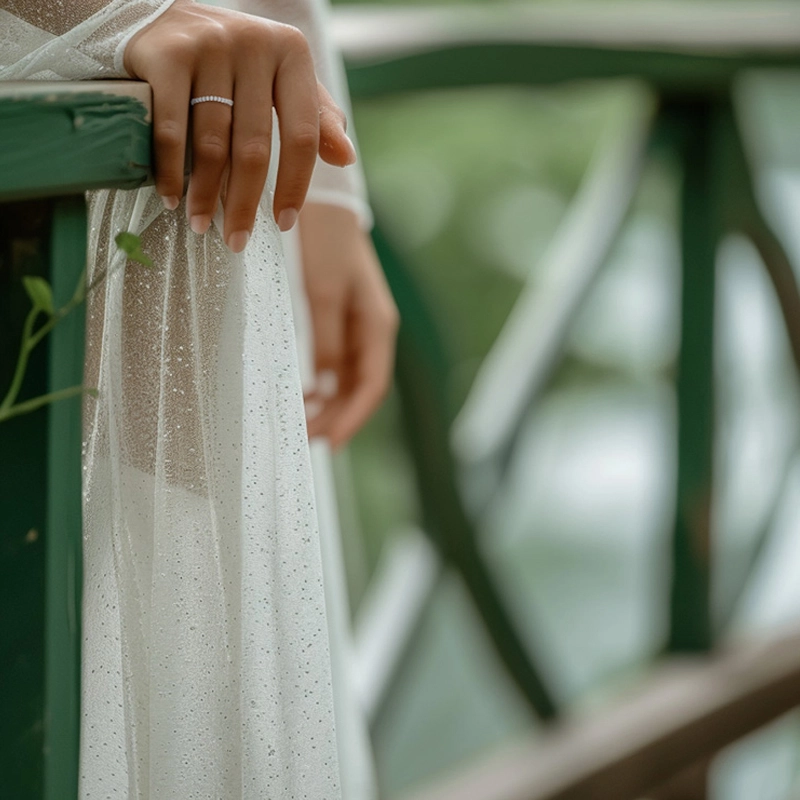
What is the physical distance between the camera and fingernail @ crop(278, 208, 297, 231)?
1.37 feet

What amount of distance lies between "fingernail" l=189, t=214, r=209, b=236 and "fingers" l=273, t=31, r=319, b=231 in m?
0.03

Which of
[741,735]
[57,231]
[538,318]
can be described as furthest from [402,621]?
[57,231]

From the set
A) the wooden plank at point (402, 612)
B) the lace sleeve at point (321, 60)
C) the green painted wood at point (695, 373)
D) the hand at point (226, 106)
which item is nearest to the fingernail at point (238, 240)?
the hand at point (226, 106)

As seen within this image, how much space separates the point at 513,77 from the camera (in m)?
1.09

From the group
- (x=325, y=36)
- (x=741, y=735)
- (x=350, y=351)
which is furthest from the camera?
(x=741, y=735)

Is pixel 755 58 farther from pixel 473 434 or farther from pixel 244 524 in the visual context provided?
pixel 244 524

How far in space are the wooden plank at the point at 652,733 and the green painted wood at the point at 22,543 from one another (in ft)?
2.75

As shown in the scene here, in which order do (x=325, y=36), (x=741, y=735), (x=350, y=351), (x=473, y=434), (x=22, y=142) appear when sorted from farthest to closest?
1. (x=741, y=735)
2. (x=473, y=434)
3. (x=350, y=351)
4. (x=325, y=36)
5. (x=22, y=142)

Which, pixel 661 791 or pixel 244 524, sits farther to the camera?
pixel 661 791

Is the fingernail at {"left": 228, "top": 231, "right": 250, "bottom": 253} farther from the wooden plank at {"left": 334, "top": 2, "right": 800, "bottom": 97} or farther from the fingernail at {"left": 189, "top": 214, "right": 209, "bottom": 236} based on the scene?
the wooden plank at {"left": 334, "top": 2, "right": 800, "bottom": 97}

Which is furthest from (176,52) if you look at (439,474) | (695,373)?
(695,373)

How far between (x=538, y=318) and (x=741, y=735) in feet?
2.07

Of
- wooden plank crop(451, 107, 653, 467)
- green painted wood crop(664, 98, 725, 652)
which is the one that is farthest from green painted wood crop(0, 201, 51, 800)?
green painted wood crop(664, 98, 725, 652)

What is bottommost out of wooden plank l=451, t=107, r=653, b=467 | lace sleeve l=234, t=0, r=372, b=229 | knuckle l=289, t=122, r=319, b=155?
knuckle l=289, t=122, r=319, b=155
